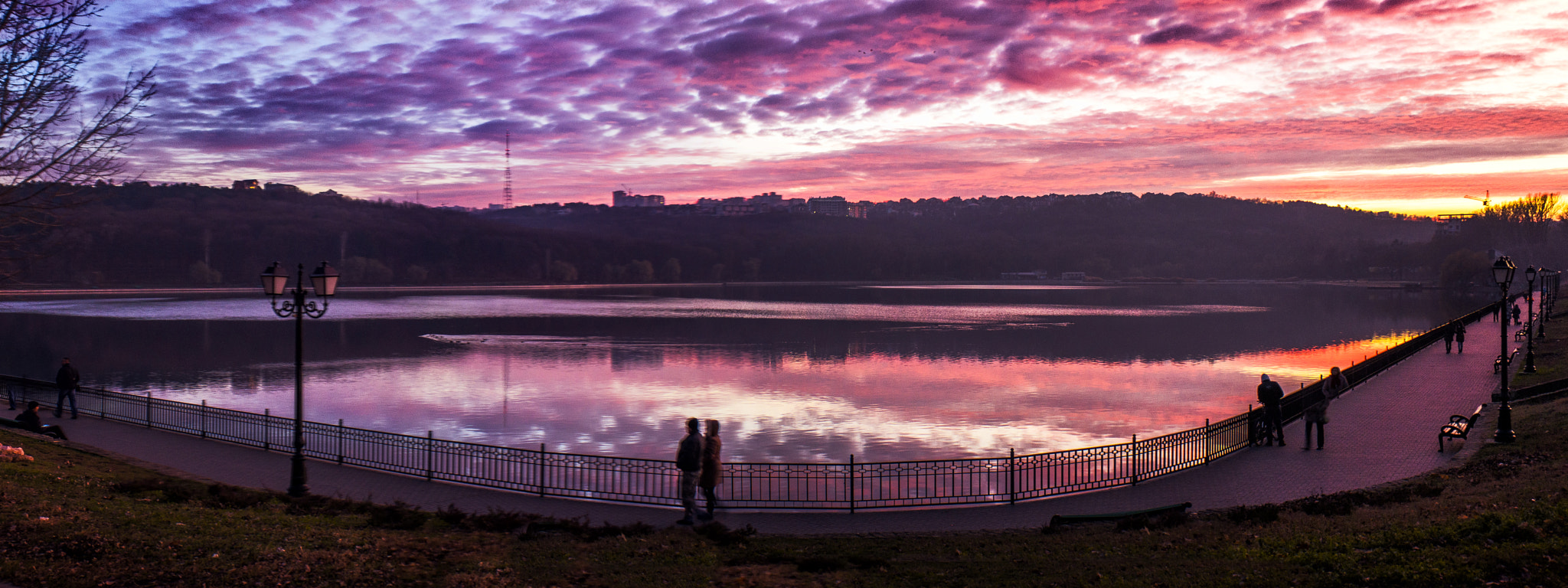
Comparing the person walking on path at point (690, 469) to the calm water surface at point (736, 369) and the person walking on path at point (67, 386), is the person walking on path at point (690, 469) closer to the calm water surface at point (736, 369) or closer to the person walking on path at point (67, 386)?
the calm water surface at point (736, 369)

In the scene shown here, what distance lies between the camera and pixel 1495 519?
392 inches

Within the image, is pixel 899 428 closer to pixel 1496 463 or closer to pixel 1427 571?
pixel 1496 463

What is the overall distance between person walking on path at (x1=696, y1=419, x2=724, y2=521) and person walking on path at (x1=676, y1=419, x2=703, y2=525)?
8 centimetres

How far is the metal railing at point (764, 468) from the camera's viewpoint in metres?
15.5

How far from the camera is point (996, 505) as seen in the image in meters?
15.4

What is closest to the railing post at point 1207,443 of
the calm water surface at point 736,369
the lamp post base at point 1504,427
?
the calm water surface at point 736,369

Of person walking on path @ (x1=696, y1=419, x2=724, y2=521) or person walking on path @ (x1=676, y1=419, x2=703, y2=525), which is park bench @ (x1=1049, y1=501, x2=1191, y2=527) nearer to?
person walking on path @ (x1=696, y1=419, x2=724, y2=521)

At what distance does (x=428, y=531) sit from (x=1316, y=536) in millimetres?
11588

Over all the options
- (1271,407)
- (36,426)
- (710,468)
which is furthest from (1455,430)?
(36,426)

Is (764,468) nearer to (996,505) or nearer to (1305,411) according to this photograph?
(996,505)

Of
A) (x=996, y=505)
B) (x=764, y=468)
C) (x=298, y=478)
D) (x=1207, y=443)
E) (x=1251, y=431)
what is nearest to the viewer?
(x=298, y=478)

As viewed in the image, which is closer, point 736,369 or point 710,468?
point 710,468

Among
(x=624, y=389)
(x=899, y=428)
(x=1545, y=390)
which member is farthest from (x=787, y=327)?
(x=1545, y=390)

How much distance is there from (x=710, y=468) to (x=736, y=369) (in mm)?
24884
